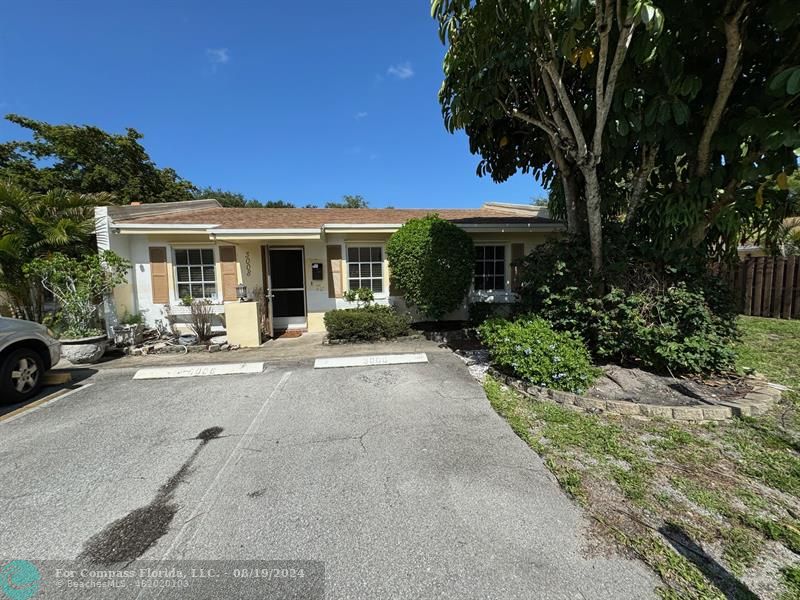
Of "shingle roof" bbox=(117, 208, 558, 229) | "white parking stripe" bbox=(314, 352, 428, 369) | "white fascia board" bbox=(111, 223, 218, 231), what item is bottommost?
"white parking stripe" bbox=(314, 352, 428, 369)

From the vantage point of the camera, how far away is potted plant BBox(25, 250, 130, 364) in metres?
6.14

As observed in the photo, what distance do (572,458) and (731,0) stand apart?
200 inches

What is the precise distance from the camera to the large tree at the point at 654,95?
3.60 m

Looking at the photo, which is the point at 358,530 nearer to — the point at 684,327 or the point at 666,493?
the point at 666,493

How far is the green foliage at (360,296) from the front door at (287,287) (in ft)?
4.17

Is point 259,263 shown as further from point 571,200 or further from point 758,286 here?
point 758,286

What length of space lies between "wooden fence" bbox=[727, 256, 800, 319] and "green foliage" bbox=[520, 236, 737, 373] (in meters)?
5.30

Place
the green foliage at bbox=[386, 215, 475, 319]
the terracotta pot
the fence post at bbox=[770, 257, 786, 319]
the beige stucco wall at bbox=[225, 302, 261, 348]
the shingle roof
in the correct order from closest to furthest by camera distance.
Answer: the terracotta pot
the green foliage at bbox=[386, 215, 475, 319]
the beige stucco wall at bbox=[225, 302, 261, 348]
the shingle roof
the fence post at bbox=[770, 257, 786, 319]

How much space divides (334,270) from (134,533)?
22.1ft

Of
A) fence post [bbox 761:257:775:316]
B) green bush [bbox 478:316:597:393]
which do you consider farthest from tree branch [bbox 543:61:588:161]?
fence post [bbox 761:257:775:316]

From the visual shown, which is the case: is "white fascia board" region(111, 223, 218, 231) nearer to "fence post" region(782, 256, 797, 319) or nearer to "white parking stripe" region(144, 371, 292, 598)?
"white parking stripe" region(144, 371, 292, 598)

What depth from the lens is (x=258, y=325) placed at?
Result: 740cm

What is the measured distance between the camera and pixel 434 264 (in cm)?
704

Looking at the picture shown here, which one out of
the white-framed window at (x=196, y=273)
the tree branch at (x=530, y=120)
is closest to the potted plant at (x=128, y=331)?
the white-framed window at (x=196, y=273)
